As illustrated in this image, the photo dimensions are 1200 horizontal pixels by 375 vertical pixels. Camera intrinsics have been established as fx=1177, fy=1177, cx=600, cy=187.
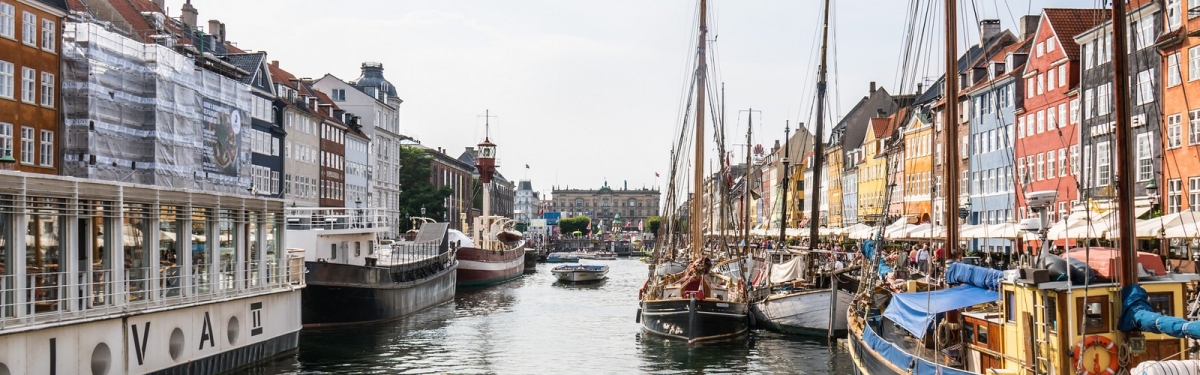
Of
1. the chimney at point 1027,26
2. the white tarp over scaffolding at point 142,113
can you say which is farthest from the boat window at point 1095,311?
the chimney at point 1027,26

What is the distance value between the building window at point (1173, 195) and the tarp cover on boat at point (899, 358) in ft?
68.7

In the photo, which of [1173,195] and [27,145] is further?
[27,145]

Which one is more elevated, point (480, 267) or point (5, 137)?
point (5, 137)

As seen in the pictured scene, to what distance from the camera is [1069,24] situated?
5606 centimetres

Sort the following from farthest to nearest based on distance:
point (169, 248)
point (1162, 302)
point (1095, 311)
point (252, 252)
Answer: point (252, 252), point (169, 248), point (1162, 302), point (1095, 311)

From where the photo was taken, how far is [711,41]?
53094 mm

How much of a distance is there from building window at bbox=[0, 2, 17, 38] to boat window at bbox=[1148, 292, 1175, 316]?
37985 millimetres

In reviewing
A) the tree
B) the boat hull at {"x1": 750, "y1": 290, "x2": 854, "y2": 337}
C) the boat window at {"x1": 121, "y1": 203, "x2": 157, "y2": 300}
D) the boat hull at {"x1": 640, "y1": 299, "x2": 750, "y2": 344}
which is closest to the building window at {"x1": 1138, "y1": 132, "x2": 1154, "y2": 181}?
the boat hull at {"x1": 750, "y1": 290, "x2": 854, "y2": 337}

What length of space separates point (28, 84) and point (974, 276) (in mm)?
35541

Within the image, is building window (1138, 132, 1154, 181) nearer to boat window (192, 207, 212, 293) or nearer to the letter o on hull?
boat window (192, 207, 212, 293)

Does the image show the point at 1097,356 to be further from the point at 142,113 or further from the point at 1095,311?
the point at 142,113

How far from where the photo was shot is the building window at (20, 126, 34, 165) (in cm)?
4274

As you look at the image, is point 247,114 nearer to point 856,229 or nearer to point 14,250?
point 856,229

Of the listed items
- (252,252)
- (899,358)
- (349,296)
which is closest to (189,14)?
(349,296)
